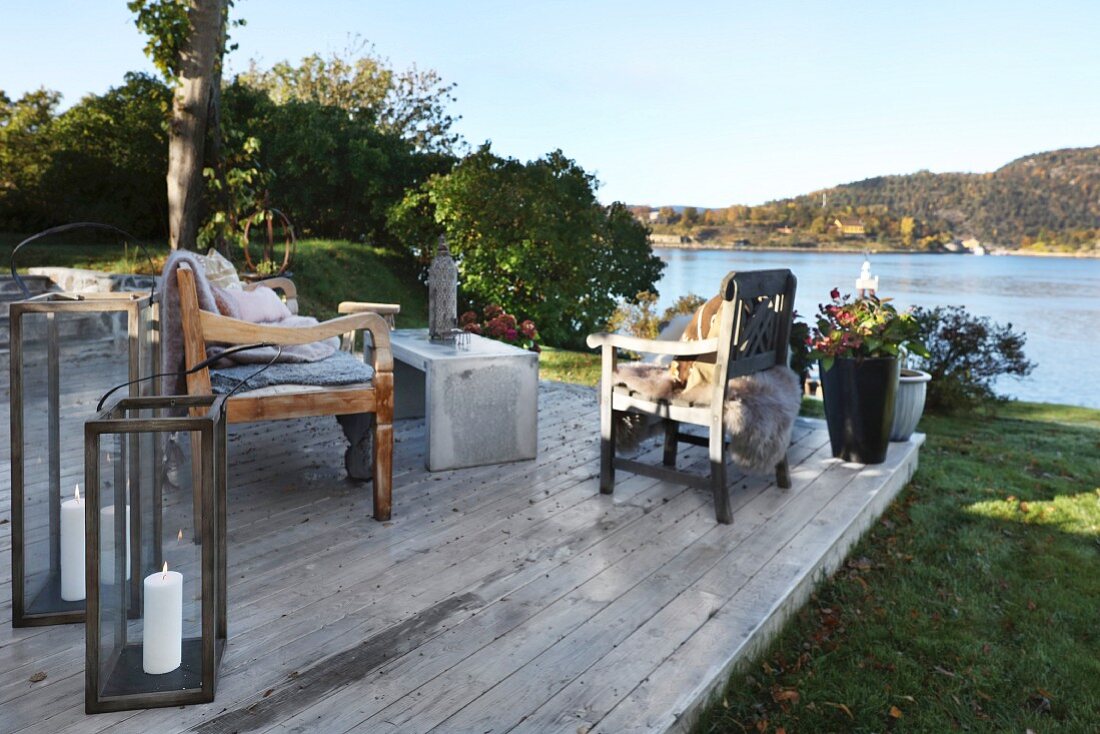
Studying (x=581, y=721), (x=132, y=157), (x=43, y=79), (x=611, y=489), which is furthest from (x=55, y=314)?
(x=43, y=79)

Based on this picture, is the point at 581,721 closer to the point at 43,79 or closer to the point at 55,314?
the point at 55,314

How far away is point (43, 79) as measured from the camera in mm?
11578

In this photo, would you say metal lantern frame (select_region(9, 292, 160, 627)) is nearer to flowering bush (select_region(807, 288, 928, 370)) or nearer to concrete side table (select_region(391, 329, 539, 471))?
concrete side table (select_region(391, 329, 539, 471))

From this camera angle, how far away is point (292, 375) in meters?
2.98

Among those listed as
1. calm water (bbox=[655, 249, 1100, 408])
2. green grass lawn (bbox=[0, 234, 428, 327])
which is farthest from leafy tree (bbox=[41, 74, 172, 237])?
calm water (bbox=[655, 249, 1100, 408])

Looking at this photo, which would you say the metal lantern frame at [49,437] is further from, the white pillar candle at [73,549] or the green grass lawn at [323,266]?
the green grass lawn at [323,266]

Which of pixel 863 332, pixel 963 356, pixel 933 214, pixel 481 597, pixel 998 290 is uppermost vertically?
pixel 933 214

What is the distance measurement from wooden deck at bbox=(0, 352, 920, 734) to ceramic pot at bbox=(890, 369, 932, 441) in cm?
41

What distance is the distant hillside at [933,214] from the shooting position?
13.7 meters

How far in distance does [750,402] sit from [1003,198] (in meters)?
23.2

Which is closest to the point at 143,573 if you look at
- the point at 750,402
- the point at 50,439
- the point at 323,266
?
the point at 50,439

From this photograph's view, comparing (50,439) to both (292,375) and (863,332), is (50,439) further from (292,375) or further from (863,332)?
(863,332)

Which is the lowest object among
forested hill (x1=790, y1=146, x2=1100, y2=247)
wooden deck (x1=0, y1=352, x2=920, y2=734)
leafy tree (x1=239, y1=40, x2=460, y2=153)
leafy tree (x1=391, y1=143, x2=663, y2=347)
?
wooden deck (x1=0, y1=352, x2=920, y2=734)

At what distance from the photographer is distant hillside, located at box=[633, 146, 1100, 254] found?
13664 millimetres
